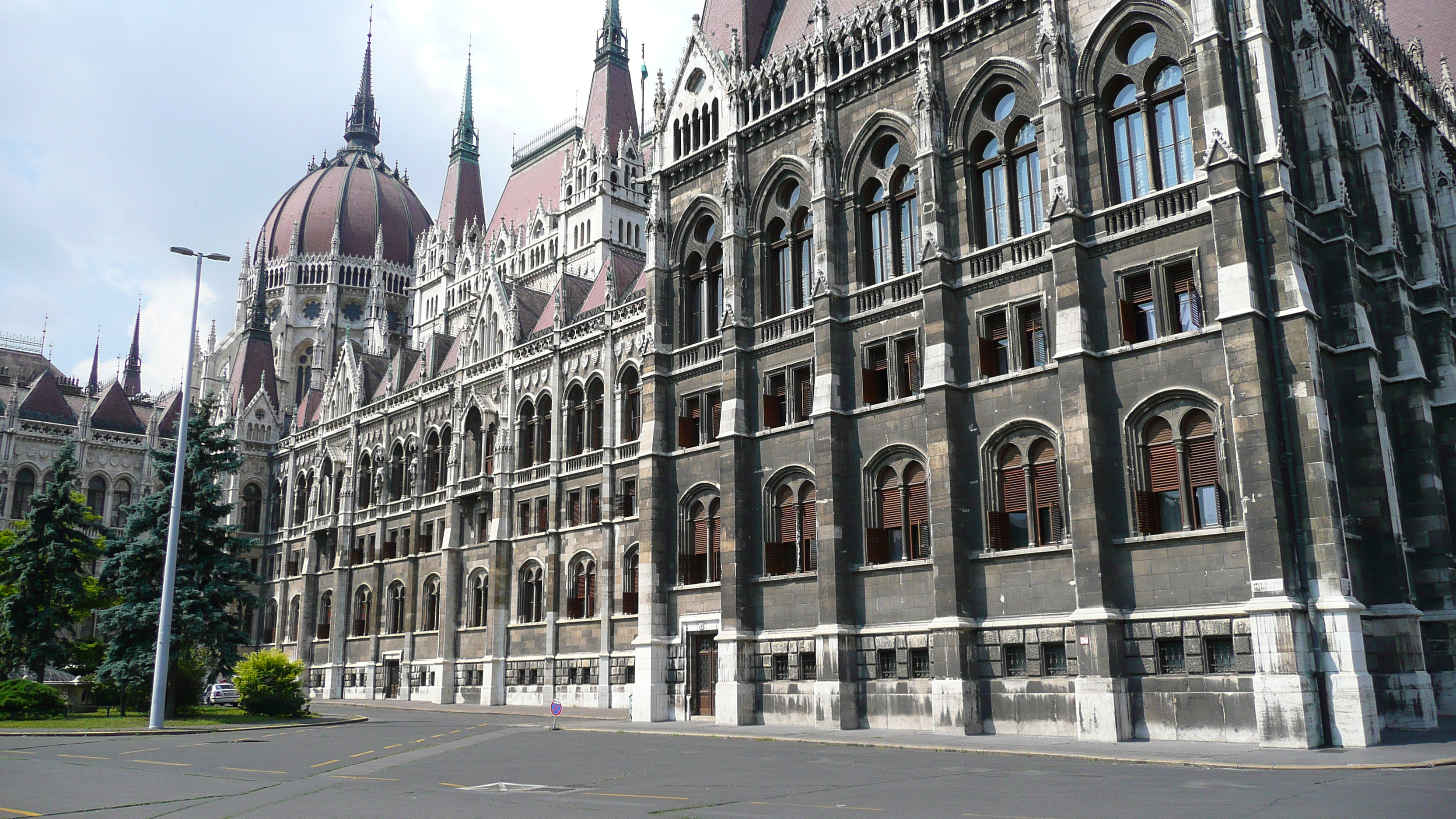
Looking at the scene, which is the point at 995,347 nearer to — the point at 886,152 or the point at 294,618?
the point at 886,152

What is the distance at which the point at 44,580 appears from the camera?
43.7 m

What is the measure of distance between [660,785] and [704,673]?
1875cm

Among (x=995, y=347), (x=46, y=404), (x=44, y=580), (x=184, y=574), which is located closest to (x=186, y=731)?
(x=184, y=574)

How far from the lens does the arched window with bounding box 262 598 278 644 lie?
72312 mm

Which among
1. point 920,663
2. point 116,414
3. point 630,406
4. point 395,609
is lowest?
point 920,663

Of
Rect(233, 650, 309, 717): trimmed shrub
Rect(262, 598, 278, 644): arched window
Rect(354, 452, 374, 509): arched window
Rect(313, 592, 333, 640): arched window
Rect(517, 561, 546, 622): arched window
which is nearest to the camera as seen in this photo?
Rect(233, 650, 309, 717): trimmed shrub

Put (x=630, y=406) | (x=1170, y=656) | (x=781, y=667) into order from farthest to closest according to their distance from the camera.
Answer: (x=630, y=406) → (x=781, y=667) → (x=1170, y=656)

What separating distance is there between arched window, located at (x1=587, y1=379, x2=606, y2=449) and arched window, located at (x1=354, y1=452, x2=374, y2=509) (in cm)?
2141

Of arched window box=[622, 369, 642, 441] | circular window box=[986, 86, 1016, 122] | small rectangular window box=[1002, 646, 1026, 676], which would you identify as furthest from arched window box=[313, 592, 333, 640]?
circular window box=[986, 86, 1016, 122]

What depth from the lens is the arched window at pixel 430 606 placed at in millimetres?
57906

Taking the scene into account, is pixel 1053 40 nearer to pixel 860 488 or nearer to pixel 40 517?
pixel 860 488

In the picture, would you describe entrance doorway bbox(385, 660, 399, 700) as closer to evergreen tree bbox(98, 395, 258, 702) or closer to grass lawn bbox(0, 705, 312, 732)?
evergreen tree bbox(98, 395, 258, 702)

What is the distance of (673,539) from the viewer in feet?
120

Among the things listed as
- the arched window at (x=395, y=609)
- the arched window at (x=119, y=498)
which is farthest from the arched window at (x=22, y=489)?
the arched window at (x=395, y=609)
